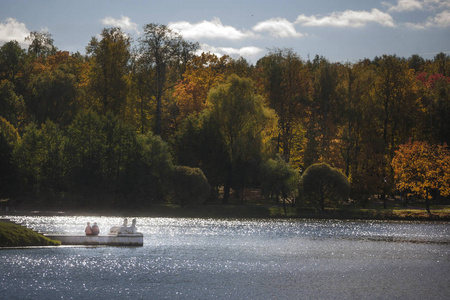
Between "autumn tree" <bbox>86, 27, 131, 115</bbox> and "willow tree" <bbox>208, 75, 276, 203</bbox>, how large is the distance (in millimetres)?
15488

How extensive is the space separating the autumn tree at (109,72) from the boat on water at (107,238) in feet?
165

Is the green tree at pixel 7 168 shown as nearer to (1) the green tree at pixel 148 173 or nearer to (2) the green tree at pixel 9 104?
(2) the green tree at pixel 9 104

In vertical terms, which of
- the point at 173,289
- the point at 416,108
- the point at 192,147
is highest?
the point at 416,108

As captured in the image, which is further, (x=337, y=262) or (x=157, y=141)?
(x=157, y=141)

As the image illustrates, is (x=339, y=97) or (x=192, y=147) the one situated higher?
(x=339, y=97)

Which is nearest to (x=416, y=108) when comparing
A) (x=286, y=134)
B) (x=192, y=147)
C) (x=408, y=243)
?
(x=286, y=134)

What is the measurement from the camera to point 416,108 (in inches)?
3962

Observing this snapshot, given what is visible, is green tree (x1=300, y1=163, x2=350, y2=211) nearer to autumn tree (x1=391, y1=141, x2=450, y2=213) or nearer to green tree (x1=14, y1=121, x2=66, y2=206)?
autumn tree (x1=391, y1=141, x2=450, y2=213)

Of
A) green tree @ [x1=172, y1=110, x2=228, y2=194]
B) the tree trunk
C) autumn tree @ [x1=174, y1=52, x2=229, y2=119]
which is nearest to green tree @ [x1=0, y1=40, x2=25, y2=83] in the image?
autumn tree @ [x1=174, y1=52, x2=229, y2=119]

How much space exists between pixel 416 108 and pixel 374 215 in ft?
88.5

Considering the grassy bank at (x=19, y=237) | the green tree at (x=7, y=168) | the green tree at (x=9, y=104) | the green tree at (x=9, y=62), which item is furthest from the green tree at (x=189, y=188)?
the green tree at (x=9, y=62)

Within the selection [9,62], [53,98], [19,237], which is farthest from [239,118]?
[19,237]

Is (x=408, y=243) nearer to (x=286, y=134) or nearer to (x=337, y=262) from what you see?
(x=337, y=262)

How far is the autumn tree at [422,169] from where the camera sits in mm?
84562
